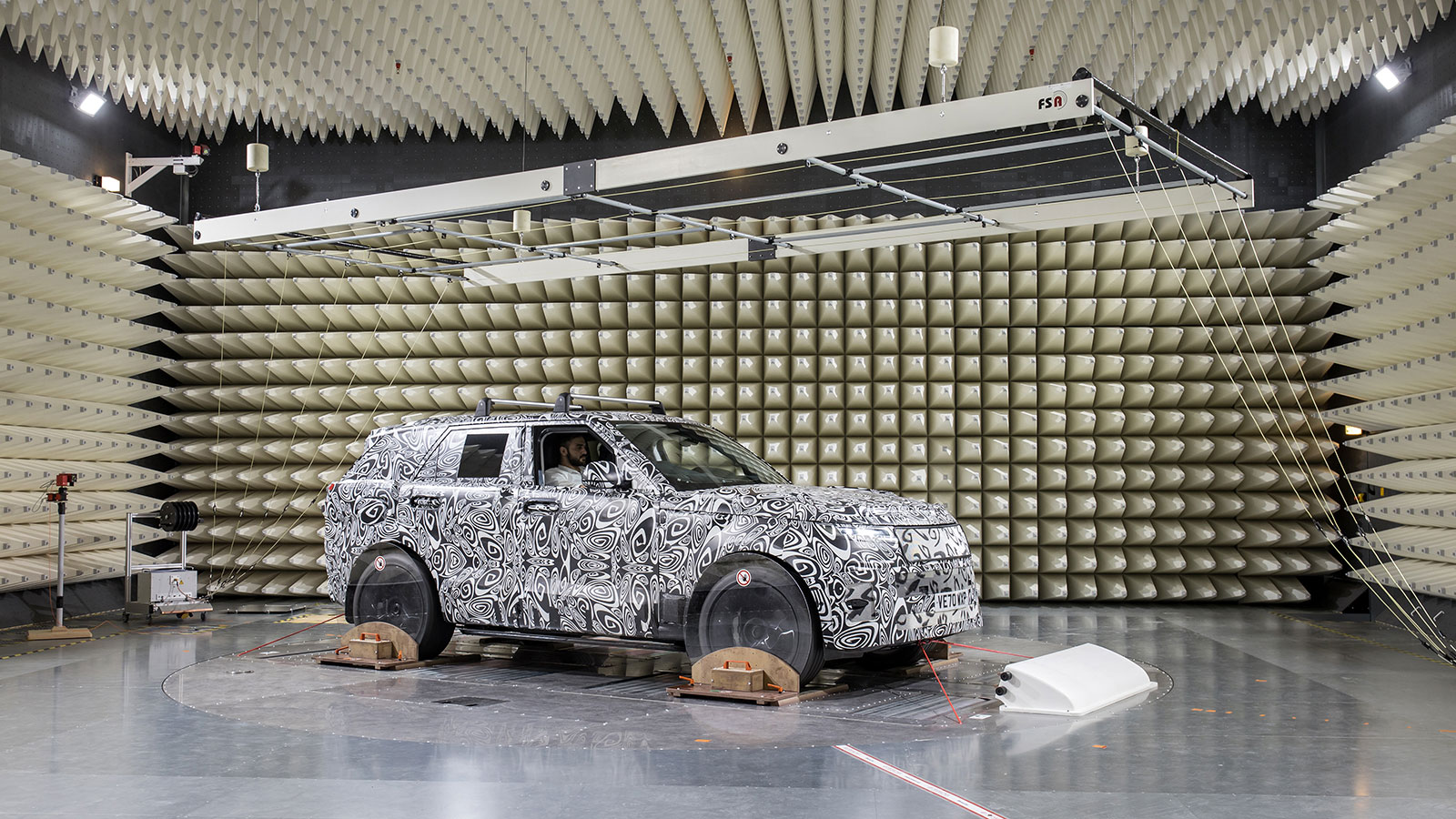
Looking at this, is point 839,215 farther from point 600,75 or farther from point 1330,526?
point 1330,526

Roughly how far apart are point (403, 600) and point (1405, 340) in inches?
300

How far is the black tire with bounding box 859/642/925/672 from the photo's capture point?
7473 mm

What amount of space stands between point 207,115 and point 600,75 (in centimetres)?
417

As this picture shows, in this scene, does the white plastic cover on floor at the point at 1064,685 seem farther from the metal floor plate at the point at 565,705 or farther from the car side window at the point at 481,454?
the car side window at the point at 481,454

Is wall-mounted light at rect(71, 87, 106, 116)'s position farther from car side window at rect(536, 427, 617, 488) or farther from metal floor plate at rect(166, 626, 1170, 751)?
car side window at rect(536, 427, 617, 488)

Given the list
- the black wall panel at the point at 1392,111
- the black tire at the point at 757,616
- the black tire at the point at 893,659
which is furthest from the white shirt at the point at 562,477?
the black wall panel at the point at 1392,111

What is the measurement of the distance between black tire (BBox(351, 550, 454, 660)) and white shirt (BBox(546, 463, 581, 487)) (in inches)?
41.5

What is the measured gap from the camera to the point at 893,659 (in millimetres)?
7516

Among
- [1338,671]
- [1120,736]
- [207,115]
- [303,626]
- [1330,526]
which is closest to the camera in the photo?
[1120,736]

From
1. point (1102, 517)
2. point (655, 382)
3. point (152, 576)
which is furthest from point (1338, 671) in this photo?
point (152, 576)

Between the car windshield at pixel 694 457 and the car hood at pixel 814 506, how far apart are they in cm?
26

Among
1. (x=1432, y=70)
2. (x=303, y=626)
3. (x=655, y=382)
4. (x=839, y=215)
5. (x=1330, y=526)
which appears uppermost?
(x=1432, y=70)

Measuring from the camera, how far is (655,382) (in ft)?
38.0

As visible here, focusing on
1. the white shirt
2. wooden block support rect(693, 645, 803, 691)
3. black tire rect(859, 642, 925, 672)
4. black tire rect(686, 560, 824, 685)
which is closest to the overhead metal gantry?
the white shirt
